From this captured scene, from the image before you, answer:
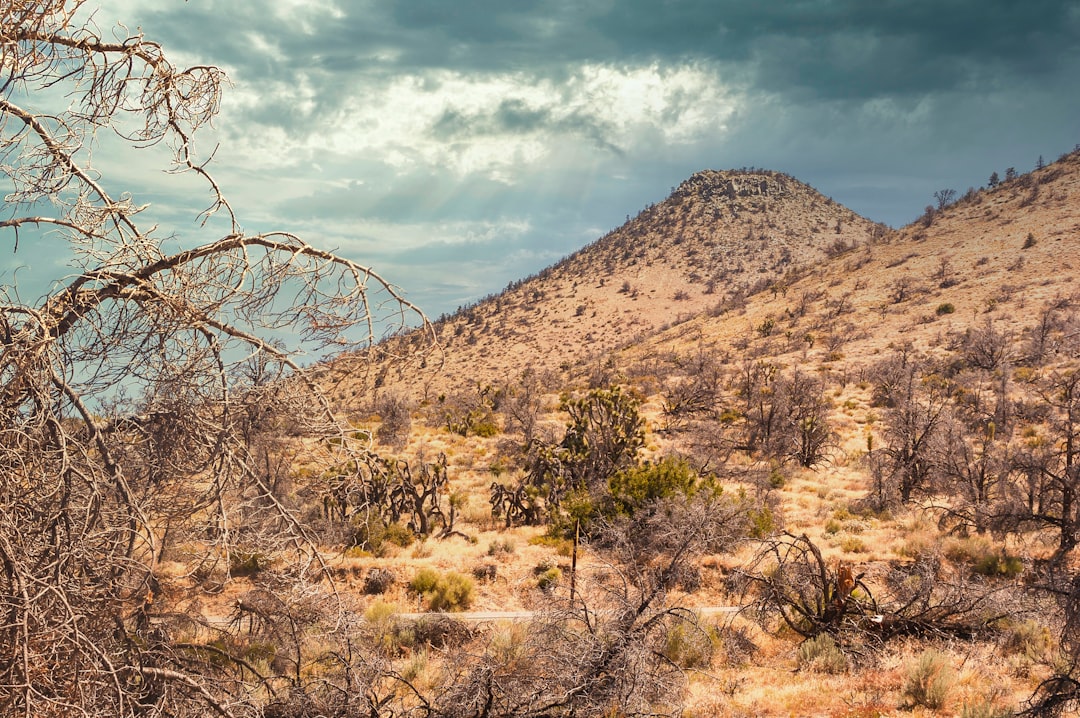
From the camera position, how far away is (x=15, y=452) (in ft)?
9.84

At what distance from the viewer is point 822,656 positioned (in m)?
9.30

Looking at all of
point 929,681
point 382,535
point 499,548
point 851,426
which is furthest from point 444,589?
point 851,426

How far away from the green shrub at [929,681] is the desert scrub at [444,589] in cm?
769

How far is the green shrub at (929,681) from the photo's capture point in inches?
300

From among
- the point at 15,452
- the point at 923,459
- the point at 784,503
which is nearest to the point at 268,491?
the point at 15,452

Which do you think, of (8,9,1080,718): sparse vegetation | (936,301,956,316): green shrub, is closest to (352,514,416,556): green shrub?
(8,9,1080,718): sparse vegetation

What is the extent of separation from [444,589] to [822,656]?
702 cm

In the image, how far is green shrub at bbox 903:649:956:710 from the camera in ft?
25.0

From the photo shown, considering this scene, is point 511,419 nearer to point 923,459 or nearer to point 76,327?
point 923,459

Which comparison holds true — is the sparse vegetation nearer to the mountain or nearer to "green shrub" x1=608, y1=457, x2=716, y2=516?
"green shrub" x1=608, y1=457, x2=716, y2=516

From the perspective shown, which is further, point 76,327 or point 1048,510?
point 1048,510

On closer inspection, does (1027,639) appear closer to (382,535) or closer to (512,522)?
(512,522)

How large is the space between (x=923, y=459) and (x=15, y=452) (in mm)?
19800

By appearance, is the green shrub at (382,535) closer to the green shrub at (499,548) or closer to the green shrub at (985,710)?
the green shrub at (499,548)
